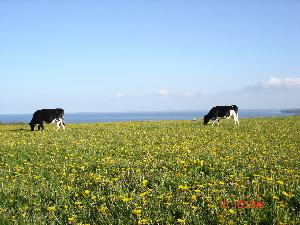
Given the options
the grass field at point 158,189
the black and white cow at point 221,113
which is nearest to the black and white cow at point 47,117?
the black and white cow at point 221,113

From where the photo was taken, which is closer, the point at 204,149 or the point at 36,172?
the point at 36,172

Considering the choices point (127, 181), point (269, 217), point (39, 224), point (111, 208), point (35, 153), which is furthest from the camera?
point (35, 153)

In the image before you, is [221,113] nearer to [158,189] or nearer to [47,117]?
[47,117]

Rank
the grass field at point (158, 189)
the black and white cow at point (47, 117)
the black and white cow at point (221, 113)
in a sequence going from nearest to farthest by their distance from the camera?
the grass field at point (158, 189), the black and white cow at point (47, 117), the black and white cow at point (221, 113)

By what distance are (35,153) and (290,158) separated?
1082cm

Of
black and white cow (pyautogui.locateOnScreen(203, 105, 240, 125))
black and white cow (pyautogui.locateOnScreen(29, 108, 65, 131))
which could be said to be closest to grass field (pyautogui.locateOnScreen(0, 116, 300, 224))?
black and white cow (pyautogui.locateOnScreen(29, 108, 65, 131))

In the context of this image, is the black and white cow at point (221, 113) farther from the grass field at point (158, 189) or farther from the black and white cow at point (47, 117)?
the grass field at point (158, 189)

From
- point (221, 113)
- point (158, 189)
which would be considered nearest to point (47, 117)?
point (221, 113)

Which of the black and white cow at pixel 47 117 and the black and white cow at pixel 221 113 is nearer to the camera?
the black and white cow at pixel 47 117

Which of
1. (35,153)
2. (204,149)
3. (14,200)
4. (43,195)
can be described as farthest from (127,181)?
(35,153)

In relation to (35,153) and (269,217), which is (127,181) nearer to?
(269,217)

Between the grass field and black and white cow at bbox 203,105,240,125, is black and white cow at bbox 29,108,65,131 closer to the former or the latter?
black and white cow at bbox 203,105,240,125

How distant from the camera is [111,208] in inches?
310

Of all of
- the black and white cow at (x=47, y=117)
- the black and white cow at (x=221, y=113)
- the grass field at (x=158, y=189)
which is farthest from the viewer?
the black and white cow at (x=221, y=113)
